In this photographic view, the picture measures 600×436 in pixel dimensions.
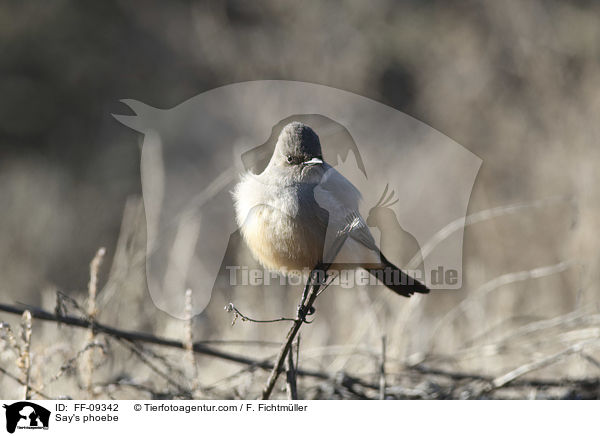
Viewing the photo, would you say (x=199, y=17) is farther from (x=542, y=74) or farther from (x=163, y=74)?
(x=542, y=74)

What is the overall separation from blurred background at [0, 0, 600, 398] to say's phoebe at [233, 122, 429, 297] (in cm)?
124

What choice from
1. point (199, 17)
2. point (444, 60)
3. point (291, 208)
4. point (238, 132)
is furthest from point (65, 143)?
point (291, 208)

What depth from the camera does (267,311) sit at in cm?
308

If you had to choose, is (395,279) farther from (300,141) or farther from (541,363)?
(541,363)

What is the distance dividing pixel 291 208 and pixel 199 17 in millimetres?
4950

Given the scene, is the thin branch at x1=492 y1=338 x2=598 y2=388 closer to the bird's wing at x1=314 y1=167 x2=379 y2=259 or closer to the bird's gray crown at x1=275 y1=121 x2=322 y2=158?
the bird's wing at x1=314 y1=167 x2=379 y2=259

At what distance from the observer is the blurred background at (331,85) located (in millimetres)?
3471

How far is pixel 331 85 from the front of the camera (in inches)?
188

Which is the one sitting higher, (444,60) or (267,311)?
(444,60)
